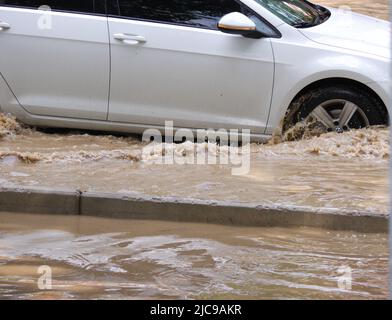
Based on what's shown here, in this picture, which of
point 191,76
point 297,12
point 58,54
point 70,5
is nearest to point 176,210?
point 191,76

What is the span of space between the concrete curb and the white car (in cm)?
177

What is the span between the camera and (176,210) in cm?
507

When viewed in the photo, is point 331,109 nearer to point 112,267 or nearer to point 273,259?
point 273,259

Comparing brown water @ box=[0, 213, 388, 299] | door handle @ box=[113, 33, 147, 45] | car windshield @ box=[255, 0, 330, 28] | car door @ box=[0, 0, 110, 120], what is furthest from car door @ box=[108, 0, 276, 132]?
brown water @ box=[0, 213, 388, 299]

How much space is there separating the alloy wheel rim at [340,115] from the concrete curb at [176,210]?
188 centimetres

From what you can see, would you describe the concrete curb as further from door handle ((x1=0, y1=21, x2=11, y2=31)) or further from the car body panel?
door handle ((x1=0, y1=21, x2=11, y2=31))

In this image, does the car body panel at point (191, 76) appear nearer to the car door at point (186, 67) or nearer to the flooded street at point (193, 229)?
the car door at point (186, 67)

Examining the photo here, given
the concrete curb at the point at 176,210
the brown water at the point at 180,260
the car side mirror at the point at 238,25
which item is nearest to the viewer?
the brown water at the point at 180,260

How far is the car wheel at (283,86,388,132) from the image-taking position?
259 inches

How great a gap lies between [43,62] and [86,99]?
20.3 inches

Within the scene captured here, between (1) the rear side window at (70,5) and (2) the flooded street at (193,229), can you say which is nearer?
(2) the flooded street at (193,229)

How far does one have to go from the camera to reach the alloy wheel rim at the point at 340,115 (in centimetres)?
661

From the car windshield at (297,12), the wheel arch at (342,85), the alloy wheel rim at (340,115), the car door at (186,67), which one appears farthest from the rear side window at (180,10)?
the alloy wheel rim at (340,115)
